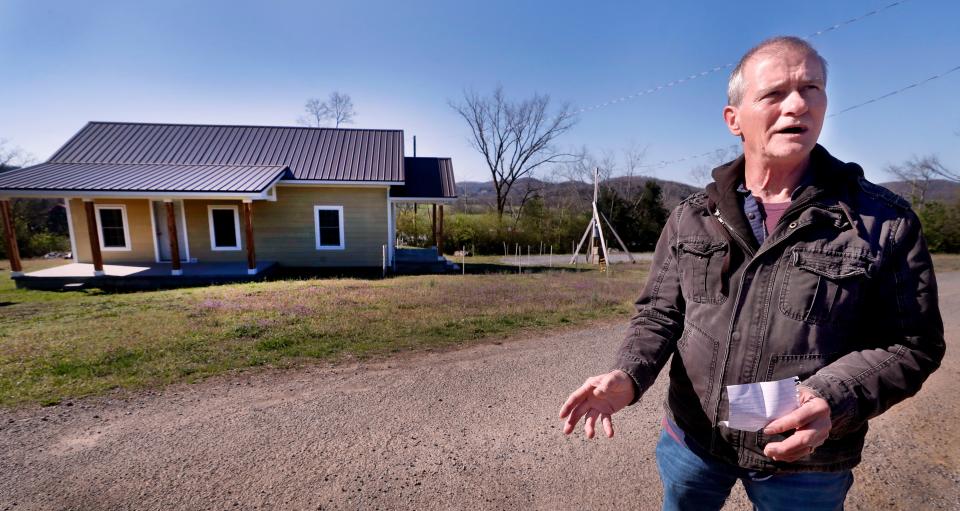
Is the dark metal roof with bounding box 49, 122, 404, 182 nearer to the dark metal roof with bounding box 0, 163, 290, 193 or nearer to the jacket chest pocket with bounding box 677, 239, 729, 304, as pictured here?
the dark metal roof with bounding box 0, 163, 290, 193

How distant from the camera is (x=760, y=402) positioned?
1271mm

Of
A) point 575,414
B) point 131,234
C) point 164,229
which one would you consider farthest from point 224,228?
point 575,414

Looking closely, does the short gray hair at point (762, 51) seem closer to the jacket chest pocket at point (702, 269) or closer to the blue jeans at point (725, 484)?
the jacket chest pocket at point (702, 269)

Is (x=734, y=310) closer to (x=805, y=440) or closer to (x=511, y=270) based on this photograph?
(x=805, y=440)

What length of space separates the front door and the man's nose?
16538 mm

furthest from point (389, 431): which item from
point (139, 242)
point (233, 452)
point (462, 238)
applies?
point (462, 238)

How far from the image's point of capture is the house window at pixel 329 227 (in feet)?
50.3

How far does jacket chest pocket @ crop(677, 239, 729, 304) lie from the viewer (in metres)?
1.53

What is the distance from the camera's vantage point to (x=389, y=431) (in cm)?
349

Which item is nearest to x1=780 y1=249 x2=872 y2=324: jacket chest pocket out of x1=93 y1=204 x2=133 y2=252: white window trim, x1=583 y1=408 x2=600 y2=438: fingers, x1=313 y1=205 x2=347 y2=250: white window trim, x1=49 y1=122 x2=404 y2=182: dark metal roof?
x1=583 y1=408 x2=600 y2=438: fingers

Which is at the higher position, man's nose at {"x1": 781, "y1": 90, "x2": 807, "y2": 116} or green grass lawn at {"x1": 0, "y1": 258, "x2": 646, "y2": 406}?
man's nose at {"x1": 781, "y1": 90, "x2": 807, "y2": 116}

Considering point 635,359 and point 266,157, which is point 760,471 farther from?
point 266,157

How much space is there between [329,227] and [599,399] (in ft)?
49.2

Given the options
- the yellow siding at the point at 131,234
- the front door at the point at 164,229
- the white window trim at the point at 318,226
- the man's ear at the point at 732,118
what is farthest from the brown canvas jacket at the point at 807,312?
the yellow siding at the point at 131,234
